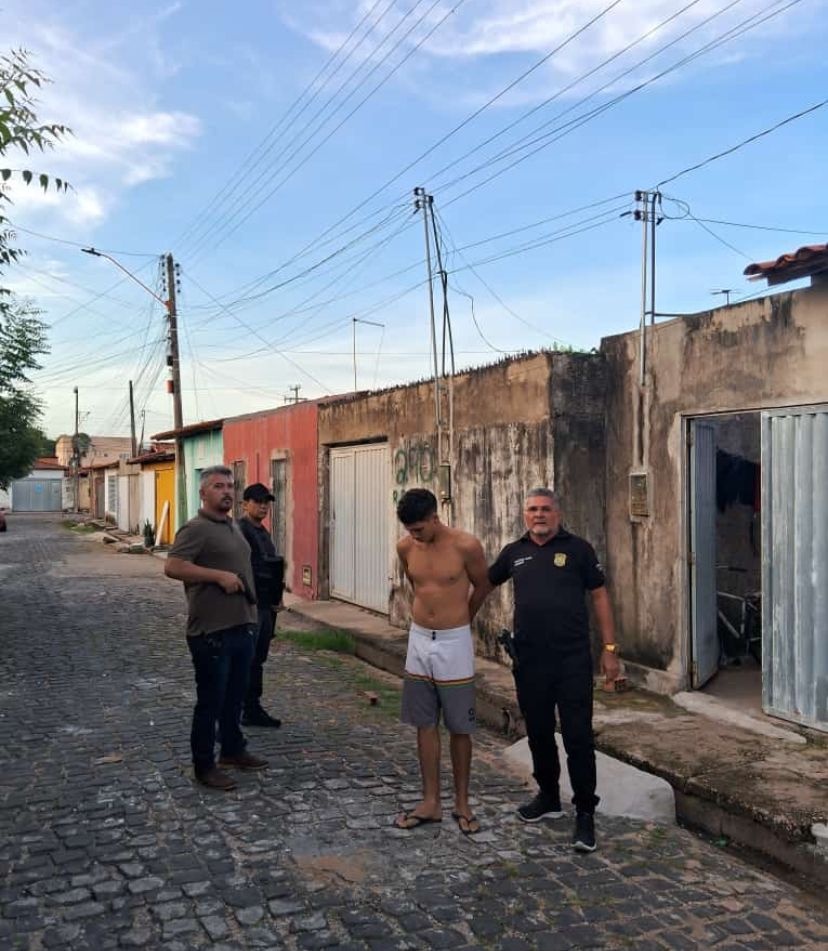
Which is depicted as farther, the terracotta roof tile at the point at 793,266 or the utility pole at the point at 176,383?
the utility pole at the point at 176,383

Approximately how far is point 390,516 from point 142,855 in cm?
707

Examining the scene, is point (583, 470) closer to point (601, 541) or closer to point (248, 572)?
point (601, 541)

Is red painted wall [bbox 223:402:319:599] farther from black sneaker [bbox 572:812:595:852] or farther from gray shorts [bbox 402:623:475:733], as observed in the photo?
black sneaker [bbox 572:812:595:852]

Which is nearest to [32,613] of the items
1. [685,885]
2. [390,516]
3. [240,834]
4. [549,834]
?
[390,516]

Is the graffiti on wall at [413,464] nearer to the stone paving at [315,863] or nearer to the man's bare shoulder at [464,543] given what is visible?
the stone paving at [315,863]

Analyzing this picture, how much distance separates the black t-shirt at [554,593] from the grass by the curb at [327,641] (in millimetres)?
5655

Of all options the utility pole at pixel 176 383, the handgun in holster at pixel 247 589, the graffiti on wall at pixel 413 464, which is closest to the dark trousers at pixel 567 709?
the handgun in holster at pixel 247 589

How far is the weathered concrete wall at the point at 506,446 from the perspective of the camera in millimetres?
7477

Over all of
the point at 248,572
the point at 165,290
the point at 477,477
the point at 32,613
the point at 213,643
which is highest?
the point at 165,290

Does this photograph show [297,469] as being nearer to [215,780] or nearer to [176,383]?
[215,780]

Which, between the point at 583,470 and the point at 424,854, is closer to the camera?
the point at 424,854

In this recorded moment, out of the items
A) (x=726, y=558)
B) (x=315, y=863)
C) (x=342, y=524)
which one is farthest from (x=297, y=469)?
(x=315, y=863)

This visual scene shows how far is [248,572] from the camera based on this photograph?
5.18 m

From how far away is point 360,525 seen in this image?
1192cm
